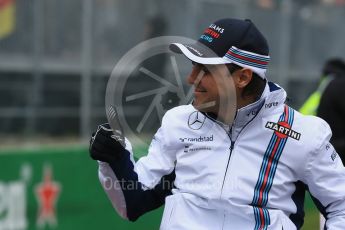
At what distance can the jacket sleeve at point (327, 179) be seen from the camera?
3426 millimetres

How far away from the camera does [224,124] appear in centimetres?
350

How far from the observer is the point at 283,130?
3.47 metres

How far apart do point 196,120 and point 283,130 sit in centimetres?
37

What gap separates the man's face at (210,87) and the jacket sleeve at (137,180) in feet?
0.93

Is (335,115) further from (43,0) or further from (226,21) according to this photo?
(43,0)

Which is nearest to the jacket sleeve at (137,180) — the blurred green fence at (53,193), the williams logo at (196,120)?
the williams logo at (196,120)

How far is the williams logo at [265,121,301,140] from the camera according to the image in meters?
3.46

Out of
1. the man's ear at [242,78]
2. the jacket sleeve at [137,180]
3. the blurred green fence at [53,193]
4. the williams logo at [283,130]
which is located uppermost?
the man's ear at [242,78]

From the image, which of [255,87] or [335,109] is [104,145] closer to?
[255,87]

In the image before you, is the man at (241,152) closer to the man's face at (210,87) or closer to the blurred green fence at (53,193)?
the man's face at (210,87)

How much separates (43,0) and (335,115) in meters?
3.80

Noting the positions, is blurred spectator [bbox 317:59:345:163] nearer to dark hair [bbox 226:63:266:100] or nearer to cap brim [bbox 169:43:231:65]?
dark hair [bbox 226:63:266:100]

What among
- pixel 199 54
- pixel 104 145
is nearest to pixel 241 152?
pixel 199 54

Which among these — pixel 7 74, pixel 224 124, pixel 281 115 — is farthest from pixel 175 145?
pixel 7 74
